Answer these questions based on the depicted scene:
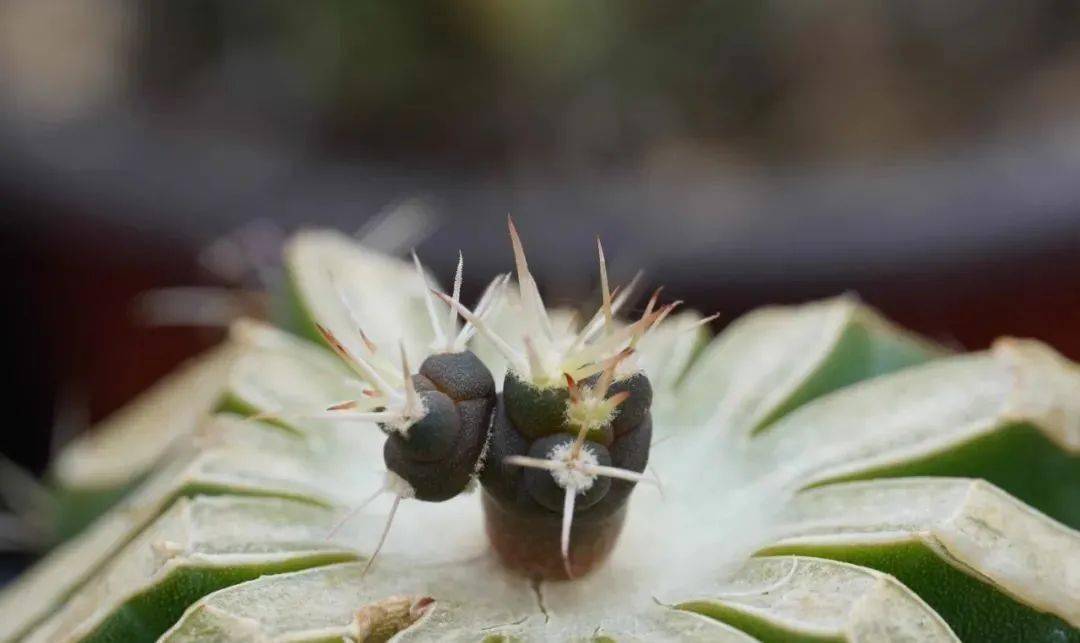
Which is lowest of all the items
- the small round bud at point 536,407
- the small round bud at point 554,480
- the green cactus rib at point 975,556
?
the green cactus rib at point 975,556

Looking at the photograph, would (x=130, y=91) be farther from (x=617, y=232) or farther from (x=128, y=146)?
(x=617, y=232)

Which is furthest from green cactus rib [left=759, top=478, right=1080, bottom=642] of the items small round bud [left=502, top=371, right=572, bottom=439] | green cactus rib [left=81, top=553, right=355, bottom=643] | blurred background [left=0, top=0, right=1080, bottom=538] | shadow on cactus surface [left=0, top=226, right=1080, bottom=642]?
blurred background [left=0, top=0, right=1080, bottom=538]

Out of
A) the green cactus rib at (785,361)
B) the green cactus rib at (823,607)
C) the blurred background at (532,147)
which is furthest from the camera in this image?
the blurred background at (532,147)

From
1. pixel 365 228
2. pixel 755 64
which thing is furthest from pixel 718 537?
pixel 755 64

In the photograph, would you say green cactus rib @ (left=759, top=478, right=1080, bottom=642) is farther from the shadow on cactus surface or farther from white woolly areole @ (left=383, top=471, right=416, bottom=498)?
white woolly areole @ (left=383, top=471, right=416, bottom=498)

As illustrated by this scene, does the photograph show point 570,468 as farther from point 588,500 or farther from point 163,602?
point 163,602

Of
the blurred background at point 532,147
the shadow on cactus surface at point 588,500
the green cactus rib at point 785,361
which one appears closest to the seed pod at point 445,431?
A: the shadow on cactus surface at point 588,500

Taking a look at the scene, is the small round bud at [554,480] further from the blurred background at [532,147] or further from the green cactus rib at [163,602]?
the blurred background at [532,147]
